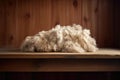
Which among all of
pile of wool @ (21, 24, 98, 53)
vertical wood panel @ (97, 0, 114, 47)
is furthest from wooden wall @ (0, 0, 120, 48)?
pile of wool @ (21, 24, 98, 53)

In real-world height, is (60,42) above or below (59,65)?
above

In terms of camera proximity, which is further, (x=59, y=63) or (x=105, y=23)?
(x=105, y=23)

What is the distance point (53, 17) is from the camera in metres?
1.63

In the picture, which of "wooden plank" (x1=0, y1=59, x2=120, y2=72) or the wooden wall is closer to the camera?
"wooden plank" (x1=0, y1=59, x2=120, y2=72)

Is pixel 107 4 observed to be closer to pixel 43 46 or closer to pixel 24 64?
pixel 43 46

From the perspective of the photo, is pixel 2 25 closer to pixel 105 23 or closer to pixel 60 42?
pixel 60 42

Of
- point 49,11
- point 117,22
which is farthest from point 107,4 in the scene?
point 49,11

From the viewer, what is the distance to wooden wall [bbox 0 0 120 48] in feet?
5.33

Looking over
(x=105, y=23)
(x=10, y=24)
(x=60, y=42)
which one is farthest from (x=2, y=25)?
(x=105, y=23)

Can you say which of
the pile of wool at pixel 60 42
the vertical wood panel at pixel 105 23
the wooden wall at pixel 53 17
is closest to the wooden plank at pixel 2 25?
the wooden wall at pixel 53 17

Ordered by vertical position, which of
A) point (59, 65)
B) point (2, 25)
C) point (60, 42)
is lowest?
point (59, 65)

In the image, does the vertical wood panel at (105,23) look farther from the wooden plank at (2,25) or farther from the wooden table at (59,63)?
the wooden plank at (2,25)

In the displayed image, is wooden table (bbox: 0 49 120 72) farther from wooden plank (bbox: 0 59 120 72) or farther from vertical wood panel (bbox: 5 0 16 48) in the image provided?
vertical wood panel (bbox: 5 0 16 48)
